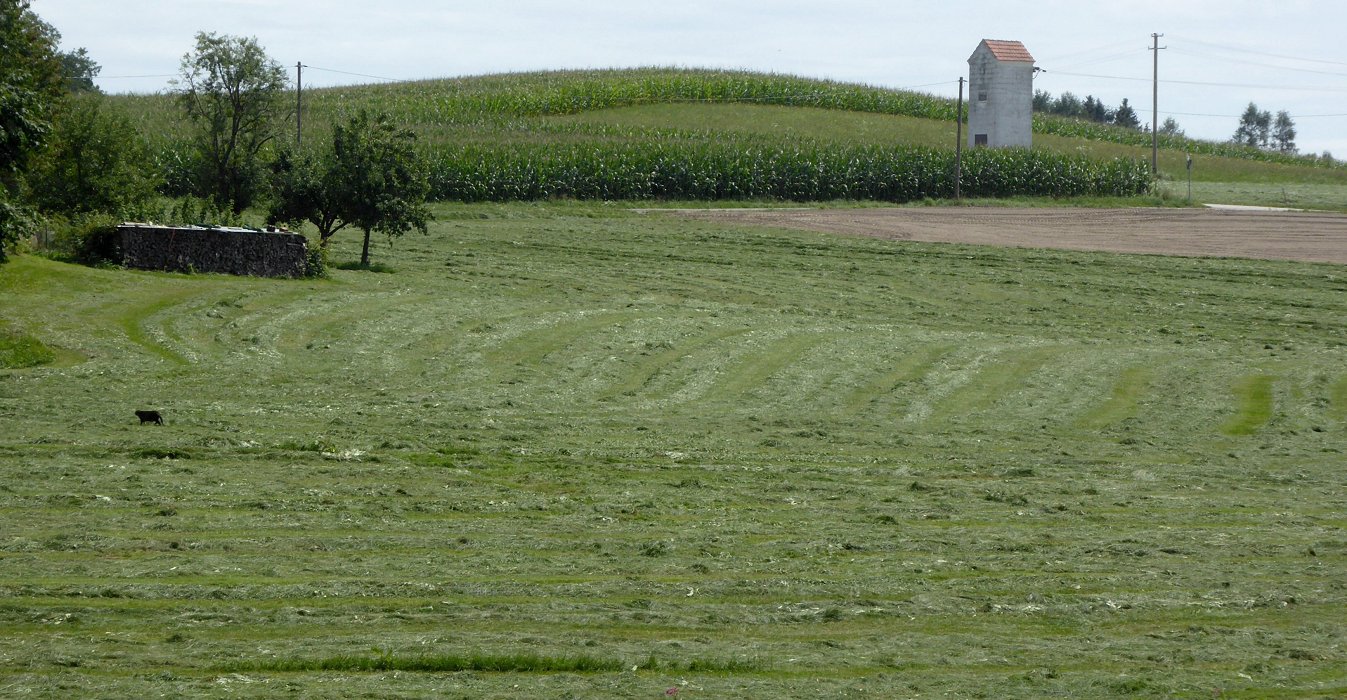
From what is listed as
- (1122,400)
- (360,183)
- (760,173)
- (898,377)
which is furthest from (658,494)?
(760,173)

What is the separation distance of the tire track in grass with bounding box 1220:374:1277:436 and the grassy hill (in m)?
34.9

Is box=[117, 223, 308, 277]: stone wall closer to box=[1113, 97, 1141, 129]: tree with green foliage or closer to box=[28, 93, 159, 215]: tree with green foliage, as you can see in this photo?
box=[28, 93, 159, 215]: tree with green foliage

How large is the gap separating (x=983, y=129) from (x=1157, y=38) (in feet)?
49.9

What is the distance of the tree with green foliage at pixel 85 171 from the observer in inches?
1665

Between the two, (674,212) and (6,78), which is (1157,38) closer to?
(674,212)

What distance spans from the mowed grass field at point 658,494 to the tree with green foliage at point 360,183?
14.4 ft

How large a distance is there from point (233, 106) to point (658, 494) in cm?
4199

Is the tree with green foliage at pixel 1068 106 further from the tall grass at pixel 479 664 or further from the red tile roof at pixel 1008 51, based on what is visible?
the tall grass at pixel 479 664

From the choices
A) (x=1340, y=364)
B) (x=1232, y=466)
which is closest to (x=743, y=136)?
(x=1340, y=364)

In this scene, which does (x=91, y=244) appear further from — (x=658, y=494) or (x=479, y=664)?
(x=479, y=664)

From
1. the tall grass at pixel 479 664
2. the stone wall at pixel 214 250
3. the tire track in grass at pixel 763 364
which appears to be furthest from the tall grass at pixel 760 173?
the tall grass at pixel 479 664

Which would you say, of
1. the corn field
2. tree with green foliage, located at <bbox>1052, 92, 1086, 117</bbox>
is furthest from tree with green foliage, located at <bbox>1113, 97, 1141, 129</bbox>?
the corn field

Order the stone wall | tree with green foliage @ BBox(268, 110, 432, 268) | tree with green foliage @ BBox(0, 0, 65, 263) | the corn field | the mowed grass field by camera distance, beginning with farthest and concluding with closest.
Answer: the corn field, tree with green foliage @ BBox(268, 110, 432, 268), the stone wall, tree with green foliage @ BBox(0, 0, 65, 263), the mowed grass field

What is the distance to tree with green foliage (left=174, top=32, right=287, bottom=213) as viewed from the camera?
5122 cm
